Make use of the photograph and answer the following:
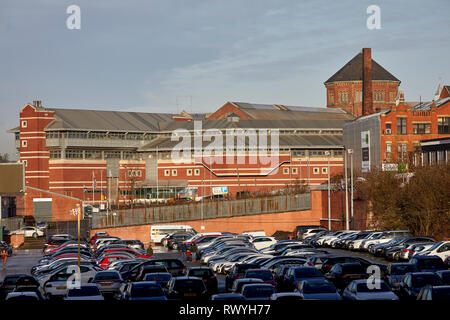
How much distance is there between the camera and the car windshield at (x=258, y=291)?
27.5 meters

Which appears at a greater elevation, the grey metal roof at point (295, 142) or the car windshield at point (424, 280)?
the grey metal roof at point (295, 142)

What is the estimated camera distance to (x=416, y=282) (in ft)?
99.6

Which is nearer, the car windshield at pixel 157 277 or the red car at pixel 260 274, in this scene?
the red car at pixel 260 274

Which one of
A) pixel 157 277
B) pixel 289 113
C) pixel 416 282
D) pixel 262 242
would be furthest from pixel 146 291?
pixel 289 113

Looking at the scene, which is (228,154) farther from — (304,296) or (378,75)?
(304,296)

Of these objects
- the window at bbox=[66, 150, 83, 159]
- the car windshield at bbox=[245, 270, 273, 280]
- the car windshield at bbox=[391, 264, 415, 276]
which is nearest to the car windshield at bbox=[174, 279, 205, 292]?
the car windshield at bbox=[245, 270, 273, 280]

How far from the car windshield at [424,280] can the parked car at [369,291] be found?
2886mm

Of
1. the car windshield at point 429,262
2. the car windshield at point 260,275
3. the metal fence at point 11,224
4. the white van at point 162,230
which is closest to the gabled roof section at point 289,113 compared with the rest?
the metal fence at point 11,224

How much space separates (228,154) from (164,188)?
443 inches

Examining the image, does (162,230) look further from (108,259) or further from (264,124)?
(264,124)

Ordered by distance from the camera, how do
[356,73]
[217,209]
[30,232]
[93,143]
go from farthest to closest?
[356,73]
[93,143]
[217,209]
[30,232]

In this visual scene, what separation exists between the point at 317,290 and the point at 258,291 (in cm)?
196

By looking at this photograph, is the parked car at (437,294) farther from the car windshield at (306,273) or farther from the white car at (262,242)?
the white car at (262,242)

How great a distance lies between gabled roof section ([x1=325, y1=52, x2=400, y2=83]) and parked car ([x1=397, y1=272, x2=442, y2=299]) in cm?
12367
